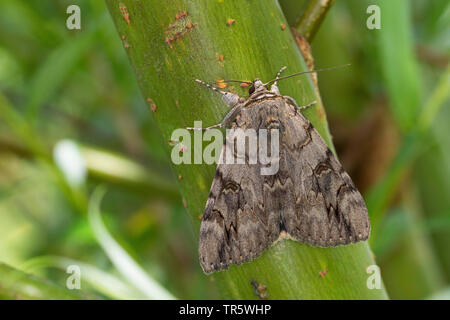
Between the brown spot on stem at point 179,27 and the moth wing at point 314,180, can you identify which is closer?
the brown spot on stem at point 179,27

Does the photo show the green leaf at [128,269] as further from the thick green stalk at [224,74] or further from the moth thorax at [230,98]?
the moth thorax at [230,98]

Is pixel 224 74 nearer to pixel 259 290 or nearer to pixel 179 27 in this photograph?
pixel 179 27

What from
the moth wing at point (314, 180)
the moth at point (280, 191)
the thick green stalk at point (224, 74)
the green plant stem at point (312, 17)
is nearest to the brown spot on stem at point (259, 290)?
the thick green stalk at point (224, 74)

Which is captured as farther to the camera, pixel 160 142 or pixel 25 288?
pixel 160 142

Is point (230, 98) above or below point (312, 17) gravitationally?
below

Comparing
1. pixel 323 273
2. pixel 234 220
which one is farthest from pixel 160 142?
pixel 323 273
